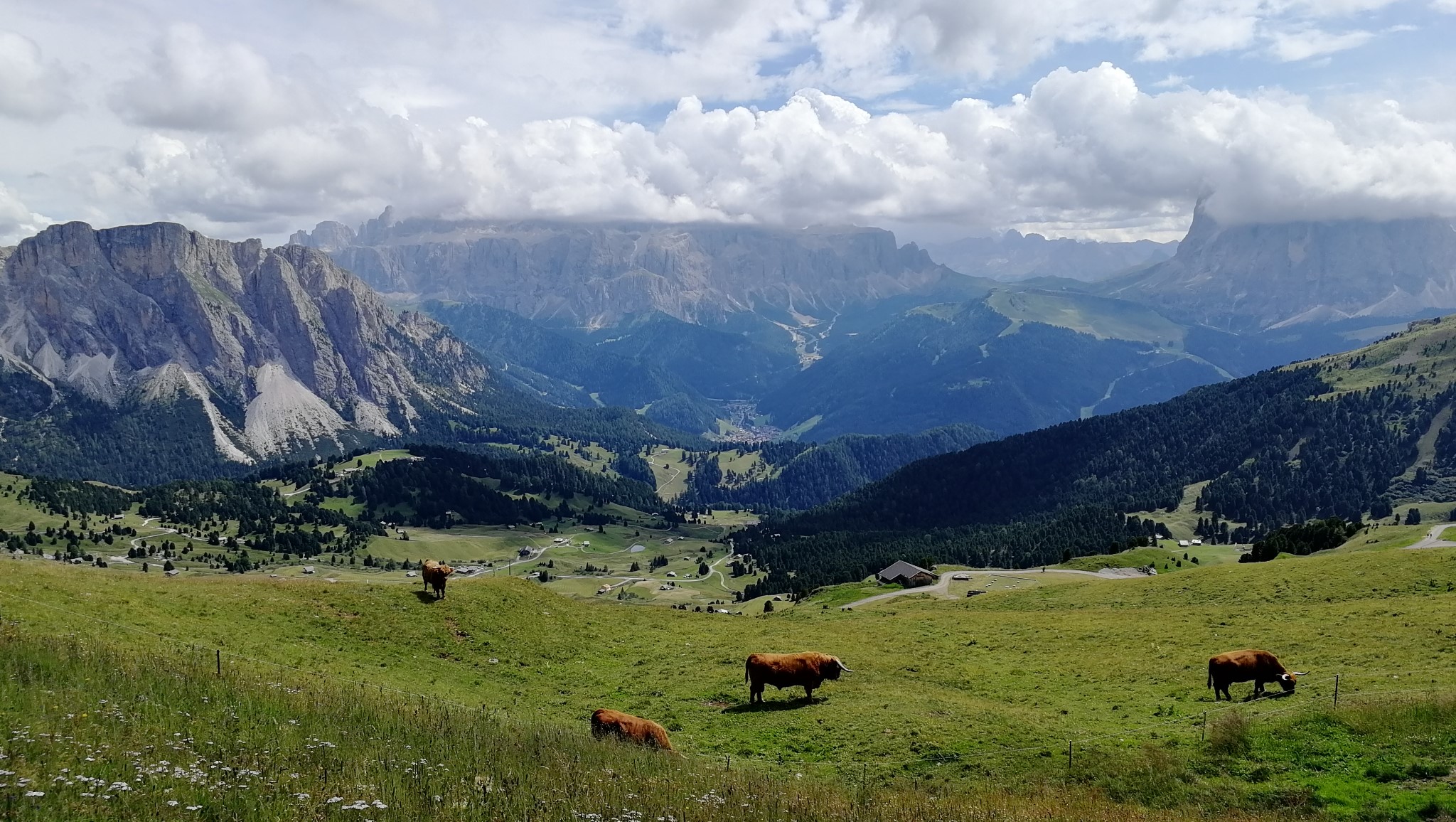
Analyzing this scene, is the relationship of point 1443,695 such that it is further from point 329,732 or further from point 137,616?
point 137,616

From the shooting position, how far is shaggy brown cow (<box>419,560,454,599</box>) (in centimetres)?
5622

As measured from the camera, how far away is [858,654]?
56.3 metres

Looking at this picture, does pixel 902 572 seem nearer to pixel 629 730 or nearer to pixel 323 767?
pixel 629 730

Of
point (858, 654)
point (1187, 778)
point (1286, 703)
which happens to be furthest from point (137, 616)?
point (1286, 703)

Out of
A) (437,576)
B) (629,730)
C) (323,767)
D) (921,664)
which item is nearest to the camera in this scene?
(323,767)

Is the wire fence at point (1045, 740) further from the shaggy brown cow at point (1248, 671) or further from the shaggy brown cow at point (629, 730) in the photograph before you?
the shaggy brown cow at point (629, 730)

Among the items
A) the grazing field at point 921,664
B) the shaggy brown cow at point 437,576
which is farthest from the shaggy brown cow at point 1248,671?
the shaggy brown cow at point 437,576

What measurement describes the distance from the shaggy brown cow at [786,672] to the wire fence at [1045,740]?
351 inches

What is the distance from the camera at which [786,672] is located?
142ft

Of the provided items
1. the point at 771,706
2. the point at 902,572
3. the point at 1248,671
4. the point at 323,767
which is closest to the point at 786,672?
the point at 771,706

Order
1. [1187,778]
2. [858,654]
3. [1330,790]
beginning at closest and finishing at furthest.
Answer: [1330,790], [1187,778], [858,654]

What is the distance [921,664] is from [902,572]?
10689cm

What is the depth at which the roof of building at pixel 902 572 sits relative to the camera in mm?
154875

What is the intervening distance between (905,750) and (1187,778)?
1032cm
